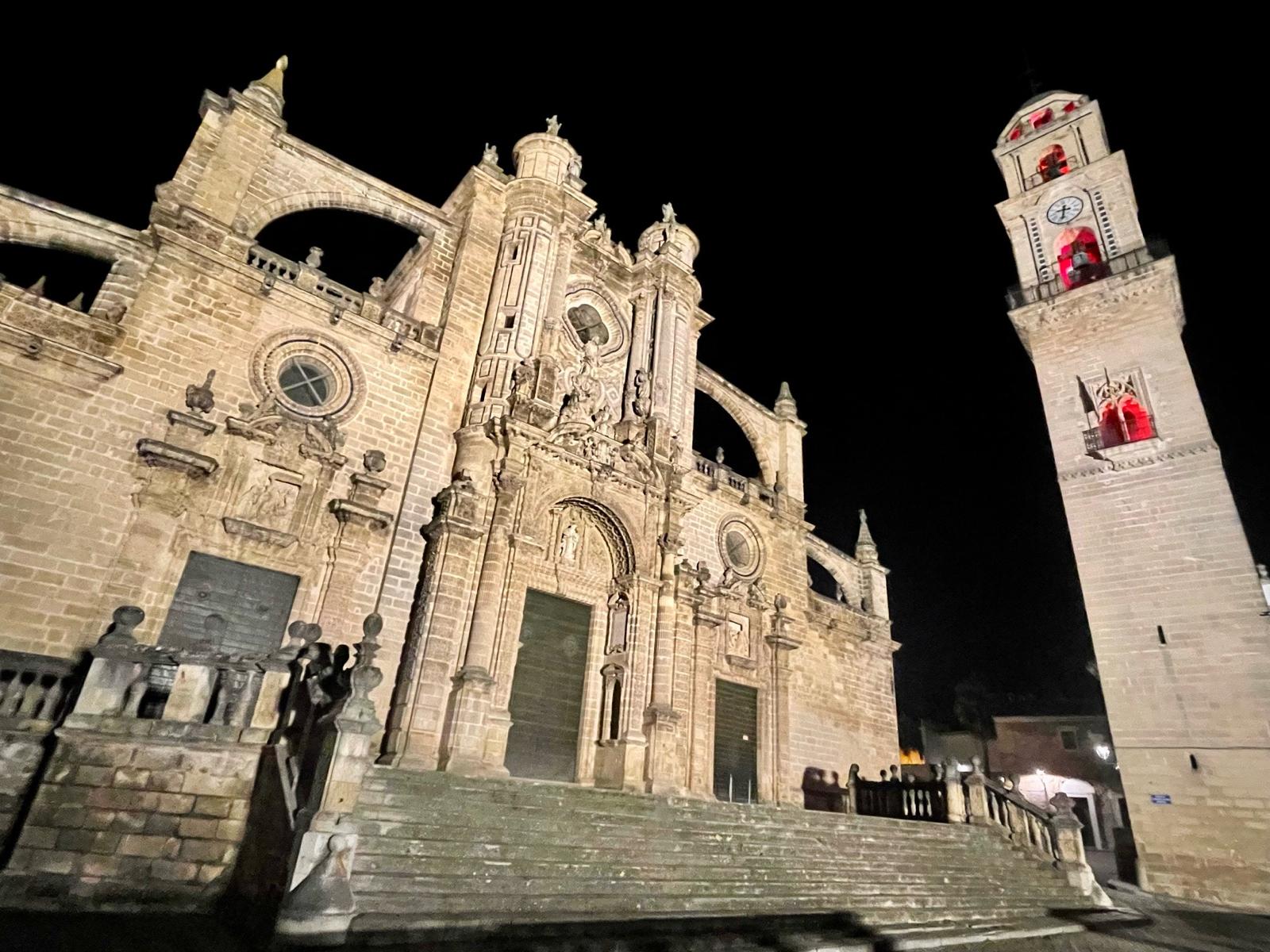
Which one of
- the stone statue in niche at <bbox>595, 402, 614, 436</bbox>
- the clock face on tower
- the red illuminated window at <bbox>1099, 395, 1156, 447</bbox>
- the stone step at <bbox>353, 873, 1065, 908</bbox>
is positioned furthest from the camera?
the clock face on tower

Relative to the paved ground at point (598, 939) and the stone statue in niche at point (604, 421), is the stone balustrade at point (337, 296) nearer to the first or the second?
the stone statue in niche at point (604, 421)

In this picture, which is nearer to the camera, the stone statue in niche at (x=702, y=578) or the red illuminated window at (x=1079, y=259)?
the stone statue in niche at (x=702, y=578)

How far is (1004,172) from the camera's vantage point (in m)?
30.4

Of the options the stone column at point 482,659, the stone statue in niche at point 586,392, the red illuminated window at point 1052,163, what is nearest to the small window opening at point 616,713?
the stone column at point 482,659

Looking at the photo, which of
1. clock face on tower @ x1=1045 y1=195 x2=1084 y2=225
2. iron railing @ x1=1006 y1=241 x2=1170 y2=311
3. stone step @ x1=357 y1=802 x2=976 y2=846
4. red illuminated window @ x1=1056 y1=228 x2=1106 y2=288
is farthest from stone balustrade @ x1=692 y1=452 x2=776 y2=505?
clock face on tower @ x1=1045 y1=195 x2=1084 y2=225

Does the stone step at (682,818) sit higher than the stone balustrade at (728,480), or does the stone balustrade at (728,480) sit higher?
the stone balustrade at (728,480)

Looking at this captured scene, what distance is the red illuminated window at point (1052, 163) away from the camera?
28766 millimetres

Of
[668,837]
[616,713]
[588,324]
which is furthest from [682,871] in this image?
[588,324]

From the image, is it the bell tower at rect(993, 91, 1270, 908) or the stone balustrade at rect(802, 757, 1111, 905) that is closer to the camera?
the stone balustrade at rect(802, 757, 1111, 905)

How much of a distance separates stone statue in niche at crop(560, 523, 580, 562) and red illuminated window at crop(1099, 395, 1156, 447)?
1812cm

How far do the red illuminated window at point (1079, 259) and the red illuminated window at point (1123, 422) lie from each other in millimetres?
5123

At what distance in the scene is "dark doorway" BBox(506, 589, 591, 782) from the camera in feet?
45.2

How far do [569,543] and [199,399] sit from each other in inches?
317

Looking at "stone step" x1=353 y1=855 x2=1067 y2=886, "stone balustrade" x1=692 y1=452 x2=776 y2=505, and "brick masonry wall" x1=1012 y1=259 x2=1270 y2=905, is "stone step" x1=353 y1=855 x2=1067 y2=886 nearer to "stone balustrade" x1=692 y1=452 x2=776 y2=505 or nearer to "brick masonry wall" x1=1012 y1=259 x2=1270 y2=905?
"brick masonry wall" x1=1012 y1=259 x2=1270 y2=905
